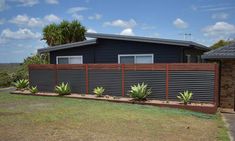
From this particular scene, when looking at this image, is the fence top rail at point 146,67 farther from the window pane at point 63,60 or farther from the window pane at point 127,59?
the window pane at point 127,59

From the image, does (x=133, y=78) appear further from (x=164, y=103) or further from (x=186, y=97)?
(x=186, y=97)

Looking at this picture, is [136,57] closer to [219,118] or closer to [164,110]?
[164,110]

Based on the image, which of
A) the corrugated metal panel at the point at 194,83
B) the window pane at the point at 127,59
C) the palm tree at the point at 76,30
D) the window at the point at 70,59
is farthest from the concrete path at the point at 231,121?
the palm tree at the point at 76,30

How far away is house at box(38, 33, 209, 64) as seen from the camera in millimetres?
14109

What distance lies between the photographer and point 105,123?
8180mm

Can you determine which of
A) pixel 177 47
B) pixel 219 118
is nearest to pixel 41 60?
pixel 177 47

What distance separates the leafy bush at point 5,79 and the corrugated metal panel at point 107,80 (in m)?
10.7

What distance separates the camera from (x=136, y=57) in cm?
1498

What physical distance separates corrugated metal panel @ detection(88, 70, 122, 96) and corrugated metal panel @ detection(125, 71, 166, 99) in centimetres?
50

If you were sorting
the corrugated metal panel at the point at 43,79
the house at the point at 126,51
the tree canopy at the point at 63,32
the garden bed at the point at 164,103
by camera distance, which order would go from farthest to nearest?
the tree canopy at the point at 63,32
the corrugated metal panel at the point at 43,79
the house at the point at 126,51
the garden bed at the point at 164,103

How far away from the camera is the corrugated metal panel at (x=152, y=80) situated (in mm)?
12094

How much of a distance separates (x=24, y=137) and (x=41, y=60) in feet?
58.1

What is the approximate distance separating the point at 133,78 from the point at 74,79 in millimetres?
3490

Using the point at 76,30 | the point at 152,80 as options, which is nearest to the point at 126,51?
the point at 152,80
